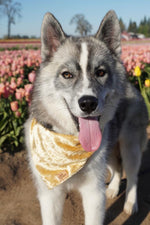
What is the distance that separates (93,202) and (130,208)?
991 mm

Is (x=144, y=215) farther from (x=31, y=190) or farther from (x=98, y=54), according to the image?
(x=98, y=54)

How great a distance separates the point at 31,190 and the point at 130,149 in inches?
58.9

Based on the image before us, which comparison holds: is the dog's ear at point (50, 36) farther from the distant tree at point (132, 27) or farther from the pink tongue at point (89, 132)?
the distant tree at point (132, 27)

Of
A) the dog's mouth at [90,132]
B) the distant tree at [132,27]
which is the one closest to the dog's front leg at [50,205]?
the dog's mouth at [90,132]

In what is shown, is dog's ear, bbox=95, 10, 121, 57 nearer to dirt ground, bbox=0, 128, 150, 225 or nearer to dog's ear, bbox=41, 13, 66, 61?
dog's ear, bbox=41, 13, 66, 61

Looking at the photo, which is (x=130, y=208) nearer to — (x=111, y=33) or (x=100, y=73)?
(x=100, y=73)

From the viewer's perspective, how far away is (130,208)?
10.8 feet

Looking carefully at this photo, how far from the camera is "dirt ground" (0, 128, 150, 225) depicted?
3.10 metres

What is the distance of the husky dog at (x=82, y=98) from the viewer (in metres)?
2.31

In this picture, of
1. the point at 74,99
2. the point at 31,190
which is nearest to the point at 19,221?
the point at 31,190

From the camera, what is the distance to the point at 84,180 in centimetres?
253

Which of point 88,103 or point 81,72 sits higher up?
point 81,72

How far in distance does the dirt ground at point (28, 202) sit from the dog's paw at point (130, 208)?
0.05 m

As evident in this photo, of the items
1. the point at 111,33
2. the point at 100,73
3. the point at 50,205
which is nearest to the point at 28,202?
the point at 50,205
